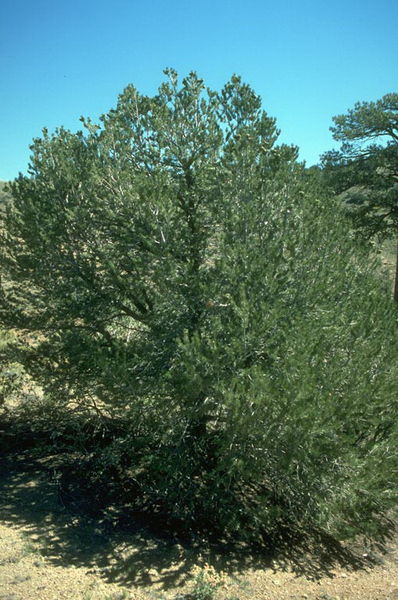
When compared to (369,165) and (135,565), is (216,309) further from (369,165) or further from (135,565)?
(369,165)

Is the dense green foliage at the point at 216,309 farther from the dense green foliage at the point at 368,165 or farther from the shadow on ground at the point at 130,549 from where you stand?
the dense green foliage at the point at 368,165

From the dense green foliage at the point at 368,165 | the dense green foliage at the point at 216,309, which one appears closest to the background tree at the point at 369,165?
the dense green foliage at the point at 368,165

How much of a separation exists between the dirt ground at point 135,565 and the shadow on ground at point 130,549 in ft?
0.05

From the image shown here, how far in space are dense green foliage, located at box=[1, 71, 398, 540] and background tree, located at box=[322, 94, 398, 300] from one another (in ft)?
33.0

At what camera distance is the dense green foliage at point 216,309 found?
22.2 ft

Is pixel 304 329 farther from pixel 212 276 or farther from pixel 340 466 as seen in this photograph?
pixel 340 466

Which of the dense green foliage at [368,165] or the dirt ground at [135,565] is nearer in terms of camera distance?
the dirt ground at [135,565]

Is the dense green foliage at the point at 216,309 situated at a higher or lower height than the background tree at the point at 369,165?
lower

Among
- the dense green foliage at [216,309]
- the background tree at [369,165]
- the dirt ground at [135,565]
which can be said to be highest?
the background tree at [369,165]

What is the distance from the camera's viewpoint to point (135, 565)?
6969 mm

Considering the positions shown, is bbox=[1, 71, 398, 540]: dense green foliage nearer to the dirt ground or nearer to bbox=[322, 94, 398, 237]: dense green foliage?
the dirt ground

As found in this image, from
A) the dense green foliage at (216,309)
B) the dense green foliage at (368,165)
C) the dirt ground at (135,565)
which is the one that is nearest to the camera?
the dirt ground at (135,565)

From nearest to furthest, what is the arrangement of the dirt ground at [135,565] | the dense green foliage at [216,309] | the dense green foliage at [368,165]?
the dirt ground at [135,565] → the dense green foliage at [216,309] → the dense green foliage at [368,165]

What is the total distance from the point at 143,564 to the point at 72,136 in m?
6.52
